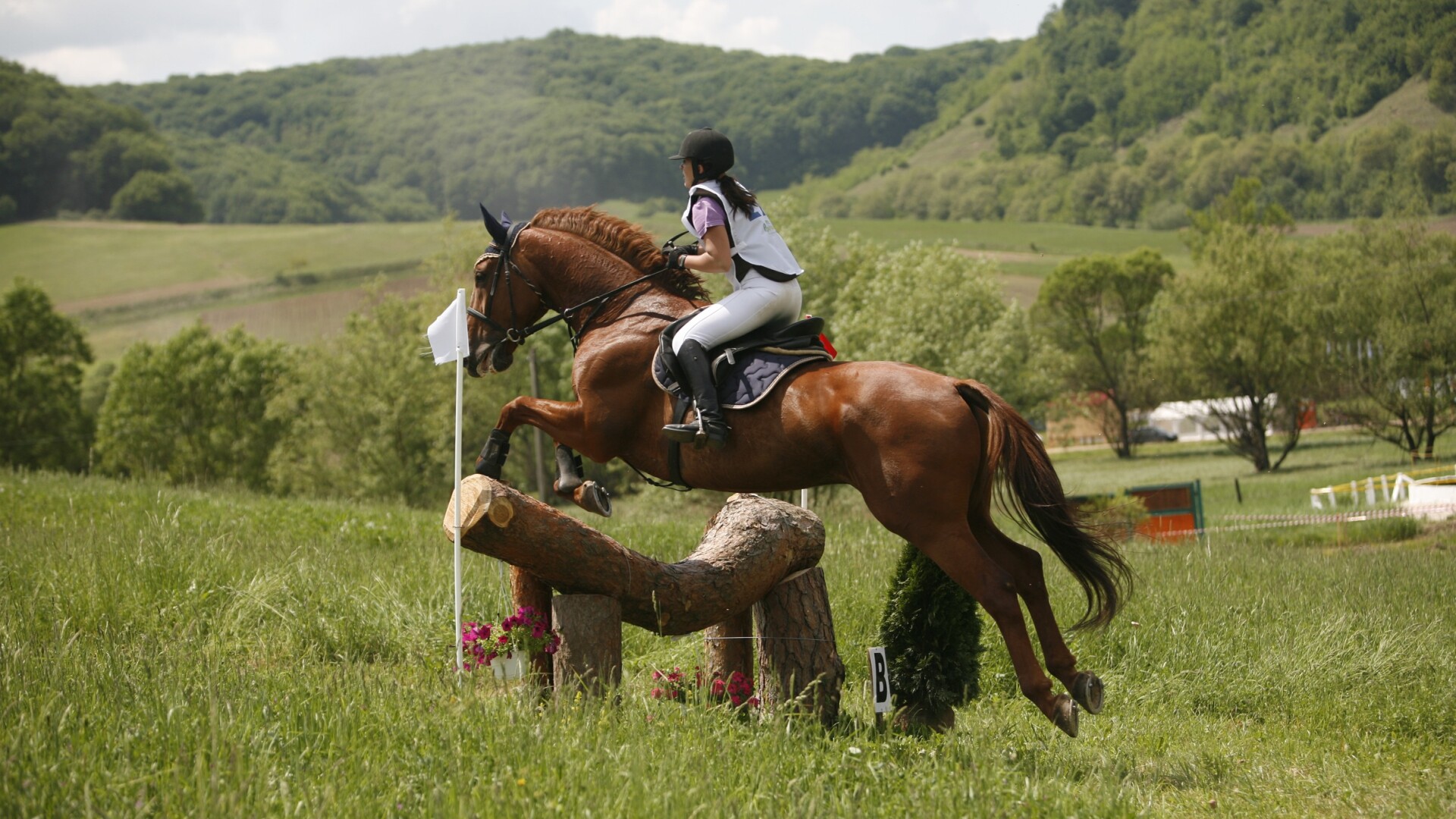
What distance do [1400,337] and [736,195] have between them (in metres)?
40.0

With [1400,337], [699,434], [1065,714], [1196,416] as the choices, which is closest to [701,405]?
[699,434]

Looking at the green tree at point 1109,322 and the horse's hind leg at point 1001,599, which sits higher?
the horse's hind leg at point 1001,599

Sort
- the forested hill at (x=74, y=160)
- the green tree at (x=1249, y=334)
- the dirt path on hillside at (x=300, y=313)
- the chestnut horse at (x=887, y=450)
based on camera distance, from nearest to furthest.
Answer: the chestnut horse at (x=887, y=450) → the green tree at (x=1249, y=334) → the dirt path on hillside at (x=300, y=313) → the forested hill at (x=74, y=160)

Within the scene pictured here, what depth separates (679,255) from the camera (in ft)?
20.9

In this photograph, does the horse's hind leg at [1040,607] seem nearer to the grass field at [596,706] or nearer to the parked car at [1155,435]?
the grass field at [596,706]

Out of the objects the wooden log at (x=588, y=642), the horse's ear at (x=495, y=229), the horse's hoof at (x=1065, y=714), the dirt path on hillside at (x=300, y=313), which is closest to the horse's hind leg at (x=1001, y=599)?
the horse's hoof at (x=1065, y=714)

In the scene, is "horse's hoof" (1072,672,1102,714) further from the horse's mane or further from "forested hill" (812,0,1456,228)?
"forested hill" (812,0,1456,228)

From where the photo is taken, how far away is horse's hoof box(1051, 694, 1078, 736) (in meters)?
5.16

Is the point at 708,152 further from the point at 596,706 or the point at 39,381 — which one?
the point at 39,381

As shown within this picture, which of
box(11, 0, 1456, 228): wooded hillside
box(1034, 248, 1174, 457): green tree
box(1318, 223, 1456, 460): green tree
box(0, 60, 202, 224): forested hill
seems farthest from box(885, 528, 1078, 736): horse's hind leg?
box(0, 60, 202, 224): forested hill

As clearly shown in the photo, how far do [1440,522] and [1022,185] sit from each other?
11669 centimetres

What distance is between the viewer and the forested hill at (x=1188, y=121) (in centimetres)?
5134

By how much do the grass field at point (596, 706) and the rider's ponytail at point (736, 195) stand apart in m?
2.59

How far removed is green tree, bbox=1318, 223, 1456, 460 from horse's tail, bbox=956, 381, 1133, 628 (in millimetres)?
38788
